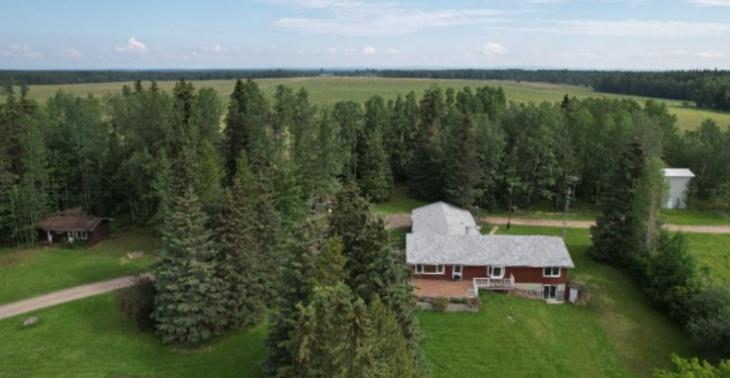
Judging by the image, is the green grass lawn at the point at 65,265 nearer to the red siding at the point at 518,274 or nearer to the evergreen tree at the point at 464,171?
the red siding at the point at 518,274

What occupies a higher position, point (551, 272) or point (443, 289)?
point (551, 272)

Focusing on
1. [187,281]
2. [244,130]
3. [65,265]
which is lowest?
[65,265]

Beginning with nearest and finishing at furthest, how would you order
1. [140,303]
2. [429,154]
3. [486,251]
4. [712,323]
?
[712,323] < [140,303] < [486,251] < [429,154]

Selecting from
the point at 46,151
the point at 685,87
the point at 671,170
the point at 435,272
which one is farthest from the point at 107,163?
the point at 685,87

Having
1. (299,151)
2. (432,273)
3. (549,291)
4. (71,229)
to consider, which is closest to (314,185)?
(299,151)

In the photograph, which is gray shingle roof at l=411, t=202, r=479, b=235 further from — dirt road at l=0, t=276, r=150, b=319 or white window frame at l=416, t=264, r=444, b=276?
dirt road at l=0, t=276, r=150, b=319

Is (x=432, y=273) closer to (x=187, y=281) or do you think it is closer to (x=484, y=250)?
(x=484, y=250)

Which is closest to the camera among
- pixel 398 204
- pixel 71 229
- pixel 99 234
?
pixel 71 229

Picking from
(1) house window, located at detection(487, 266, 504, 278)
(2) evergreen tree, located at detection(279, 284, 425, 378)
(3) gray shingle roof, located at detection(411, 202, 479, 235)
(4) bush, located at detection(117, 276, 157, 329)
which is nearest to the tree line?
(3) gray shingle roof, located at detection(411, 202, 479, 235)
